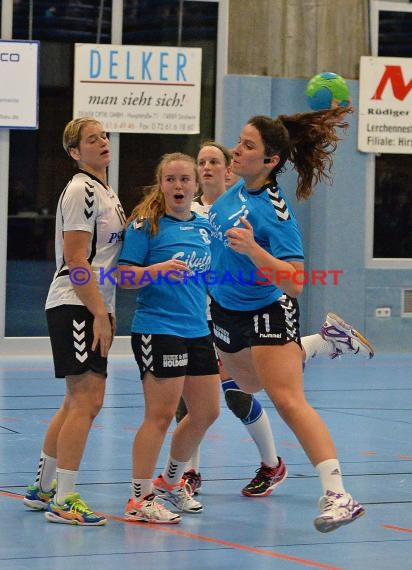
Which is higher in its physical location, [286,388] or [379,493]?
[286,388]

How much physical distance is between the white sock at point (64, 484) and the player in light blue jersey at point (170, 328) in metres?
0.28

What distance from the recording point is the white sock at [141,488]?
5.57m

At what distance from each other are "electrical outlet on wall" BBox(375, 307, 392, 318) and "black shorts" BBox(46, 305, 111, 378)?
342 inches

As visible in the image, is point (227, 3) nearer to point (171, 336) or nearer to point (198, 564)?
point (171, 336)

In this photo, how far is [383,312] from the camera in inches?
547

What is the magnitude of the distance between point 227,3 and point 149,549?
9.39m

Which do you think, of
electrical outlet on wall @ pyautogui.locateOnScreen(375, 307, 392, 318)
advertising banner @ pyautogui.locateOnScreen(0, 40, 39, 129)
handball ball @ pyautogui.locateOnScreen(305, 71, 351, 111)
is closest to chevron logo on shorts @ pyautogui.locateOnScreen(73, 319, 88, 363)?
handball ball @ pyautogui.locateOnScreen(305, 71, 351, 111)

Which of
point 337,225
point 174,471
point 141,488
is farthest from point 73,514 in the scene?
point 337,225

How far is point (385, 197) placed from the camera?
14.1 meters

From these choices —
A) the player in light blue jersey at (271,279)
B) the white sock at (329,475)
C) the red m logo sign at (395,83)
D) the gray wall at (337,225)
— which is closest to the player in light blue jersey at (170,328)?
the player in light blue jersey at (271,279)

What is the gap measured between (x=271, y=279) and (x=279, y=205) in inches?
13.7

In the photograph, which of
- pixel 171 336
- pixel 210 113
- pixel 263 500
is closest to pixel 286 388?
pixel 171 336

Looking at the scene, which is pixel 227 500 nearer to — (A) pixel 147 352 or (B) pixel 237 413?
(B) pixel 237 413

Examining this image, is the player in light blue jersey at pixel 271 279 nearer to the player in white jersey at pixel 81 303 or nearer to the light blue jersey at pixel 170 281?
the light blue jersey at pixel 170 281
